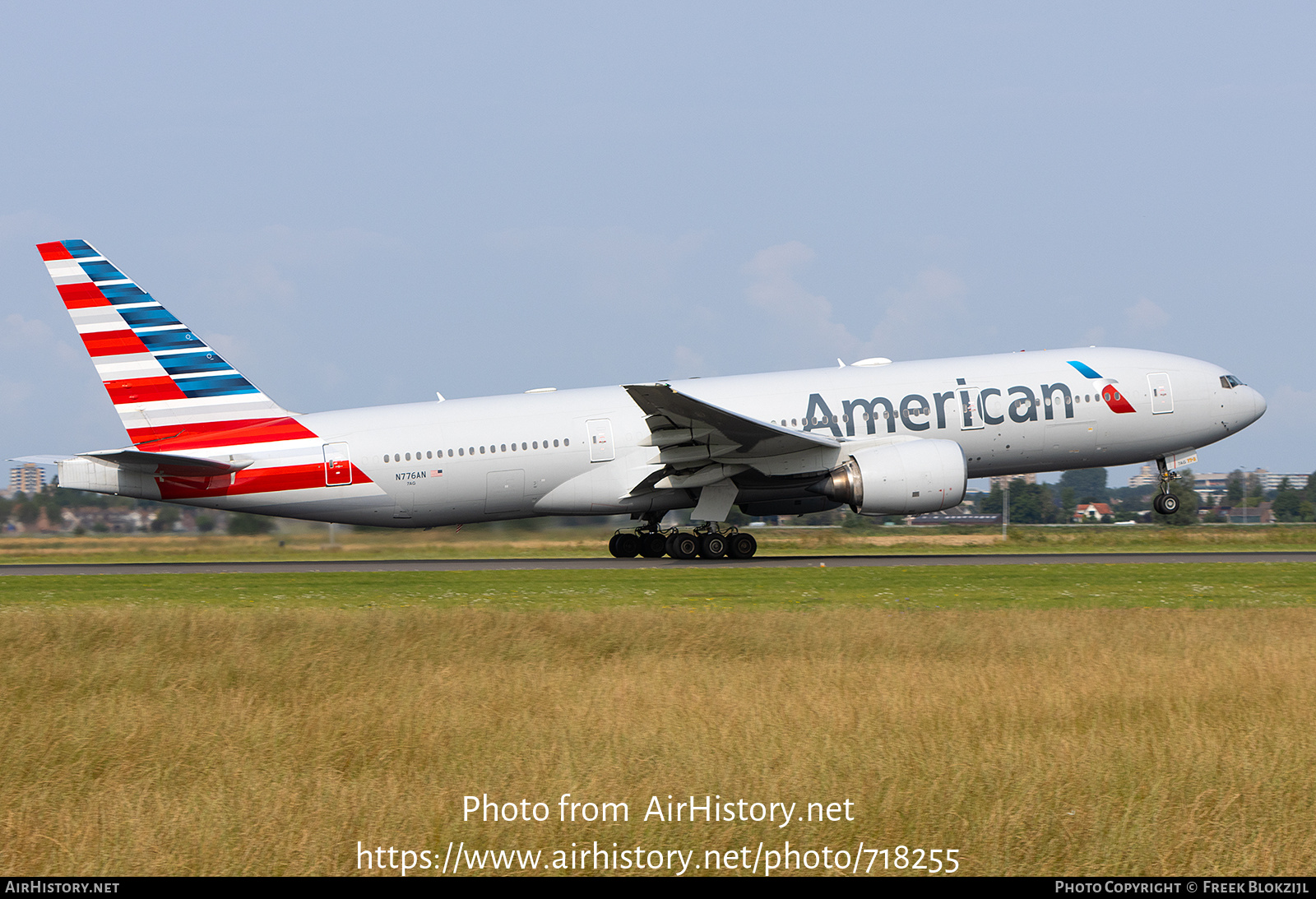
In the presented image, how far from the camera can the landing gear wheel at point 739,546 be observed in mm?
27062

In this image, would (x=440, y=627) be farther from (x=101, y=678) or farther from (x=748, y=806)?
(x=748, y=806)

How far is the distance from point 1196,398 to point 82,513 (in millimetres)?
30774

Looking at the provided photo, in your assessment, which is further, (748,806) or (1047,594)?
(1047,594)

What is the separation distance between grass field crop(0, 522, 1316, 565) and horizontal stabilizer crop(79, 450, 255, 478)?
3.41 m

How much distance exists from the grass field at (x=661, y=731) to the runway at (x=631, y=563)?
8.93 metres

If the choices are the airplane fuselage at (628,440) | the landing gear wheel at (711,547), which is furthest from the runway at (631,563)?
the airplane fuselage at (628,440)

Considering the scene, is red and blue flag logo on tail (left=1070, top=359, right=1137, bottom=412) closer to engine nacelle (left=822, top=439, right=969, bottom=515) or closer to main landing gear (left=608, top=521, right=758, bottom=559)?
engine nacelle (left=822, top=439, right=969, bottom=515)

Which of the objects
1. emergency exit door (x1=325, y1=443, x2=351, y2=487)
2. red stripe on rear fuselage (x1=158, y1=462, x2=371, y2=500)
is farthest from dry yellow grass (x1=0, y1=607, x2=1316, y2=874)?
emergency exit door (x1=325, y1=443, x2=351, y2=487)

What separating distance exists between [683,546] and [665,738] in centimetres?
1878

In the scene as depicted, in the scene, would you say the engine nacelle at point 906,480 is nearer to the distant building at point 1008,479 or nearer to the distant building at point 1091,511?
the distant building at point 1008,479

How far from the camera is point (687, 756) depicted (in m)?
7.59

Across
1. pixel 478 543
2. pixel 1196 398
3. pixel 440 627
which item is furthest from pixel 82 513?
pixel 1196 398

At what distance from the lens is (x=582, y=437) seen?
2697 centimetres

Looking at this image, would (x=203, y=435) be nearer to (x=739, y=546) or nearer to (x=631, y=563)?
(x=631, y=563)
